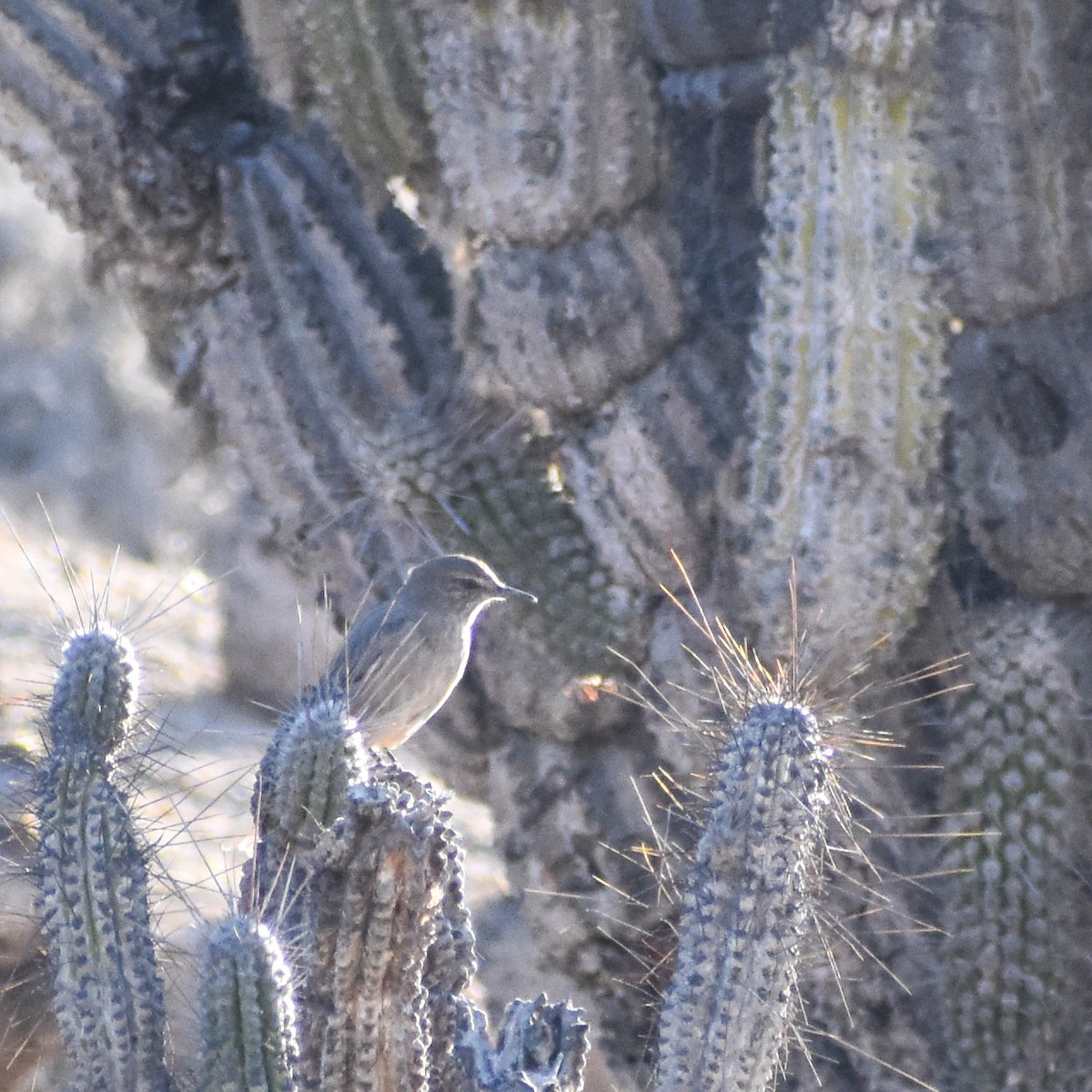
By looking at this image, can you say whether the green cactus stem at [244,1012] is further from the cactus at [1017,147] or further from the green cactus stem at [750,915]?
the cactus at [1017,147]

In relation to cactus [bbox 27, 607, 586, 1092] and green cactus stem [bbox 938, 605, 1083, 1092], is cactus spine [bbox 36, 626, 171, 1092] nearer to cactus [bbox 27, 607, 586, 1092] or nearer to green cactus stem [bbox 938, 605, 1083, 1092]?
cactus [bbox 27, 607, 586, 1092]

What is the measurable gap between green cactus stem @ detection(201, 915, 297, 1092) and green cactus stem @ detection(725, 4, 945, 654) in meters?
1.38

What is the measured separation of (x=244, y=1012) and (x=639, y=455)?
64.6 inches

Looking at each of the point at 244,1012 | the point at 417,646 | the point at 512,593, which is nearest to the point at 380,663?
the point at 417,646

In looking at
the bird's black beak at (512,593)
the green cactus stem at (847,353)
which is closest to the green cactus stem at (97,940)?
the bird's black beak at (512,593)

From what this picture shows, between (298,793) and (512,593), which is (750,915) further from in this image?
(512,593)

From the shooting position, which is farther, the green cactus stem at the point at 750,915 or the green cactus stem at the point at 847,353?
the green cactus stem at the point at 847,353

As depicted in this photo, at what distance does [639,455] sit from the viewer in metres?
3.22

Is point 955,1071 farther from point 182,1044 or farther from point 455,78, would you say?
point 455,78

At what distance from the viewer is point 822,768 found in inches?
77.1

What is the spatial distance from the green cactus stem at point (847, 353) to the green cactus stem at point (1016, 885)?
0.26 meters

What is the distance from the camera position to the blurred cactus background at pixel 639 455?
2.19 meters

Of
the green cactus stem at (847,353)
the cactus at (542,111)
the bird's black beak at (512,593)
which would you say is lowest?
the bird's black beak at (512,593)

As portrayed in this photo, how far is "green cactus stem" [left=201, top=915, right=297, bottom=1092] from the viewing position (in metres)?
1.83
